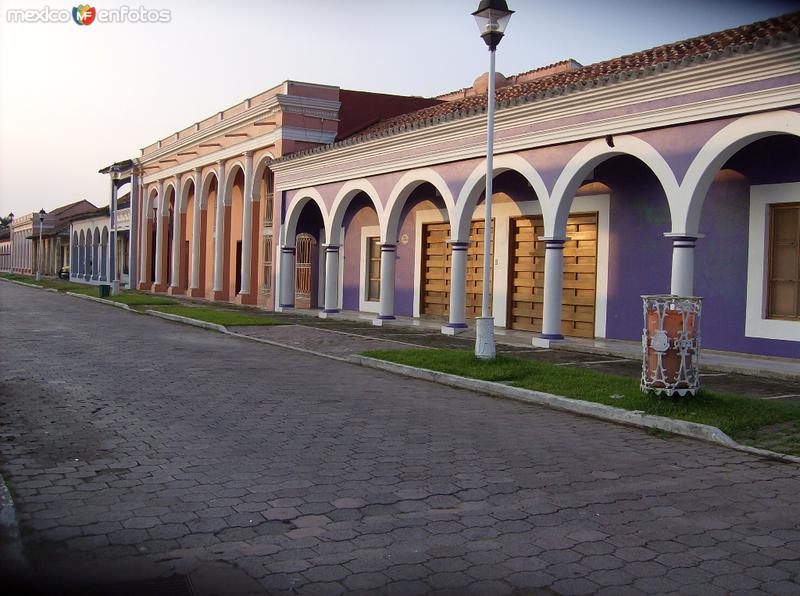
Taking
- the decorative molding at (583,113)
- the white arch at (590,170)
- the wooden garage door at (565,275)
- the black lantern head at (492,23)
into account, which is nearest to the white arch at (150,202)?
the decorative molding at (583,113)

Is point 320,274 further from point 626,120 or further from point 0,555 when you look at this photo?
point 0,555

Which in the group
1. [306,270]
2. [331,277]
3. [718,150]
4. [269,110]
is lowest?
[331,277]

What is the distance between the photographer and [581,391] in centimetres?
872

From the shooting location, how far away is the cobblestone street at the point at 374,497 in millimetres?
3629

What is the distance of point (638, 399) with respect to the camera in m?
8.05

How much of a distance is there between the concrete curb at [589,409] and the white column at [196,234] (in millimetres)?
21332

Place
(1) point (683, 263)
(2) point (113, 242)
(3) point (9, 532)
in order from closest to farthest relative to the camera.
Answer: (3) point (9, 532)
(1) point (683, 263)
(2) point (113, 242)

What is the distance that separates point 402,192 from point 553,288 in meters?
5.23

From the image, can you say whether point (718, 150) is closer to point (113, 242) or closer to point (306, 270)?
point (306, 270)

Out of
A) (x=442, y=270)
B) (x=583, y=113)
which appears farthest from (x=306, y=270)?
(x=583, y=113)

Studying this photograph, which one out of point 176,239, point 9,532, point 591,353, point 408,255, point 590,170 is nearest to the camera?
point 9,532

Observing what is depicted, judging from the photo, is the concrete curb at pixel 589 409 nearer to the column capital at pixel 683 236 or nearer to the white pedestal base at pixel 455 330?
the column capital at pixel 683 236

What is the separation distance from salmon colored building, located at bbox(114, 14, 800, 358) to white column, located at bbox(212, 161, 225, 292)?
2.47 m

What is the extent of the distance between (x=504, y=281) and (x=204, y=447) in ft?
38.7
